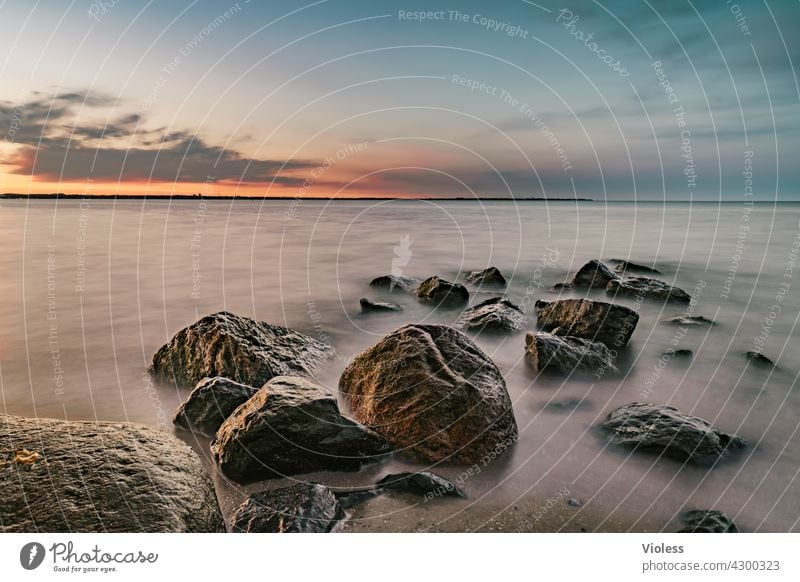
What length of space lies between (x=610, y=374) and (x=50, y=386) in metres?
6.06

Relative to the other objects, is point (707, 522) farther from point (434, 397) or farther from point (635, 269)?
point (635, 269)

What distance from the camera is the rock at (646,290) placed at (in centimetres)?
967

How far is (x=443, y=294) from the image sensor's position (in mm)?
9234

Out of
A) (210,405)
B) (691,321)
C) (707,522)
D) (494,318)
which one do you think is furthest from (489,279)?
(707,522)

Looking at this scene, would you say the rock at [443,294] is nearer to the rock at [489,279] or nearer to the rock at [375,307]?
the rock at [375,307]

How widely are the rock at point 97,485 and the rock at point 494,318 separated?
4822 mm

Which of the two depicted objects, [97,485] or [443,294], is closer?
[97,485]

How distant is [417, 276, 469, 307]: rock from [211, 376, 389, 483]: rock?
5.17 metres

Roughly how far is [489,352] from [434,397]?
8.28 feet

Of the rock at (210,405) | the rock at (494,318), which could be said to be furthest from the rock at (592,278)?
the rock at (210,405)

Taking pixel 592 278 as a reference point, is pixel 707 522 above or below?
below

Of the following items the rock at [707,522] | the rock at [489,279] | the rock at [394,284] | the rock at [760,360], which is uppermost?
the rock at [760,360]

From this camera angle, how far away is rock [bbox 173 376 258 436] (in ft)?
14.4
